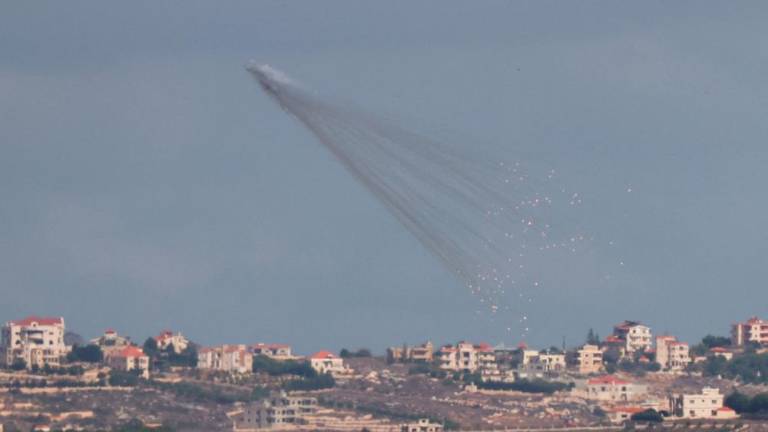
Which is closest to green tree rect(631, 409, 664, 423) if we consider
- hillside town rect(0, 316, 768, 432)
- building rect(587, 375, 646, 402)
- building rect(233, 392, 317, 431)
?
hillside town rect(0, 316, 768, 432)

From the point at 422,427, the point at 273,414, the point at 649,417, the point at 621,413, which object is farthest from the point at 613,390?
the point at 649,417

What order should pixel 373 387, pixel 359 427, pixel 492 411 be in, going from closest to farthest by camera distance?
pixel 359 427
pixel 492 411
pixel 373 387

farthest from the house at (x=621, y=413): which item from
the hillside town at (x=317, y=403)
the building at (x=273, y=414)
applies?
the building at (x=273, y=414)

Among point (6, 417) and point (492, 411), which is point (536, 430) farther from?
point (6, 417)

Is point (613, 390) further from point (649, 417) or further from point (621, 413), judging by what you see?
point (649, 417)

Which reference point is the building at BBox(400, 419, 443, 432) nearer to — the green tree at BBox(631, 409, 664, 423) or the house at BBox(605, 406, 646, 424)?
the house at BBox(605, 406, 646, 424)

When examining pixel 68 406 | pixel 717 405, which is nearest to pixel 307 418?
pixel 68 406
